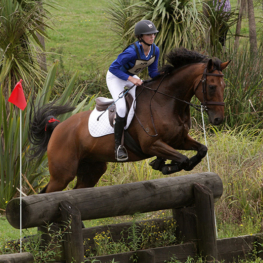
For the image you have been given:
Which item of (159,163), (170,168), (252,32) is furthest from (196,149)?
(252,32)

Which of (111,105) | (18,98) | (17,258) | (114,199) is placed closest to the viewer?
(17,258)

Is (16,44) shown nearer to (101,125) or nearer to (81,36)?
(101,125)

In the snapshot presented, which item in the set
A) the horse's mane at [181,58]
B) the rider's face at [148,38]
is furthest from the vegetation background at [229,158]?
the rider's face at [148,38]

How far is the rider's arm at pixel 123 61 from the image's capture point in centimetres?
454

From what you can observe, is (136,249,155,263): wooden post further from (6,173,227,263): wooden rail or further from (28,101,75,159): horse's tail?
(28,101,75,159): horse's tail

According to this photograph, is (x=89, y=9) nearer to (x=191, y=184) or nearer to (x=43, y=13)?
(x=43, y=13)

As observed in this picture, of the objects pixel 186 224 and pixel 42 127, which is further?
pixel 42 127

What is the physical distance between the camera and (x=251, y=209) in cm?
597

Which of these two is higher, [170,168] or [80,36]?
[80,36]

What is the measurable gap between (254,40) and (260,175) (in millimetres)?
5510

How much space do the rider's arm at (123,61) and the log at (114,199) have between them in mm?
1235

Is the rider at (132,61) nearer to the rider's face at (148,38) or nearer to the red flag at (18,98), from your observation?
the rider's face at (148,38)

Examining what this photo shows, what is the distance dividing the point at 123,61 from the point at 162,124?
0.83 metres

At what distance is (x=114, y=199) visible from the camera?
13.3 ft
